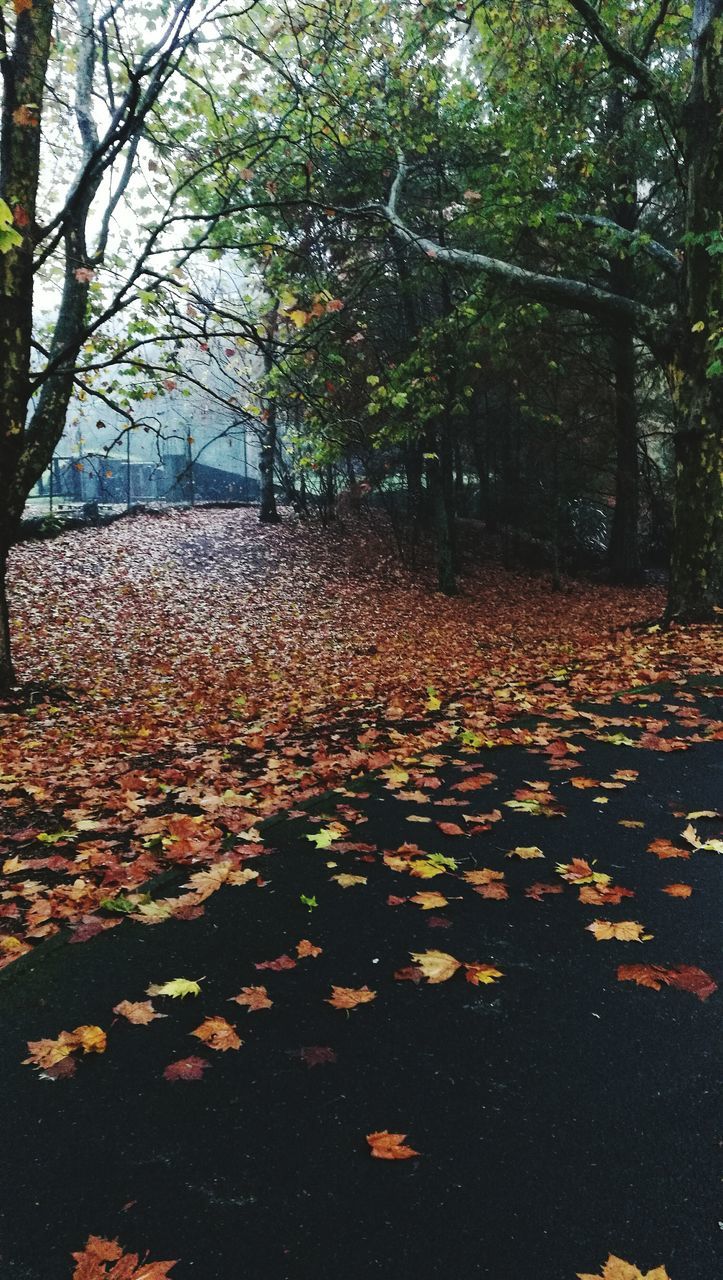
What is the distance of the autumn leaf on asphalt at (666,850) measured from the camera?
4.04 meters

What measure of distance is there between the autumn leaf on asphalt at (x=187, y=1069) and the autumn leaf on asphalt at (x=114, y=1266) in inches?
25.2

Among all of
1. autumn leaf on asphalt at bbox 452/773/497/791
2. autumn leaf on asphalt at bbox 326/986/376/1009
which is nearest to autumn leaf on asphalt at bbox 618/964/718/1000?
autumn leaf on asphalt at bbox 326/986/376/1009

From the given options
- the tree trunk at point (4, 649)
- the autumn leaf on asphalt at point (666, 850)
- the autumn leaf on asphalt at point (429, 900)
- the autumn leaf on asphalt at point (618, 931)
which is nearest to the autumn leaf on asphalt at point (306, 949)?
the autumn leaf on asphalt at point (429, 900)

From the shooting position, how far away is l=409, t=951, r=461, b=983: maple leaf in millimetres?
3107

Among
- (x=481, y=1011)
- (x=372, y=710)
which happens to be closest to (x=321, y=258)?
(x=372, y=710)

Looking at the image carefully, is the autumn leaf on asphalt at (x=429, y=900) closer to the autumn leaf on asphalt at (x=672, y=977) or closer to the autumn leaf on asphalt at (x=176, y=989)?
the autumn leaf on asphalt at (x=672, y=977)

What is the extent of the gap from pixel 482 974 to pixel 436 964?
0.20m

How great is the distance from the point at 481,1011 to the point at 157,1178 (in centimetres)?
122

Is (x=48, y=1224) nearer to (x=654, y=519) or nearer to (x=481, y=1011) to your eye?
(x=481, y=1011)

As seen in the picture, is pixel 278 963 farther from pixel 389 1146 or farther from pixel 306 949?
pixel 389 1146

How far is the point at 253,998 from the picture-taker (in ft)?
9.95

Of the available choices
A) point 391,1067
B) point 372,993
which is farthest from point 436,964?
point 391,1067

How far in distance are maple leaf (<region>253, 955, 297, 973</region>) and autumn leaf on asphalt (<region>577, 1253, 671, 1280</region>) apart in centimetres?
162

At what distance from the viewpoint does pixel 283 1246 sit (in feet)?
6.50
